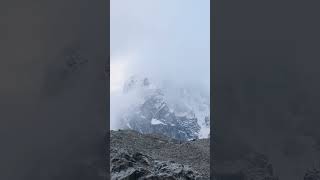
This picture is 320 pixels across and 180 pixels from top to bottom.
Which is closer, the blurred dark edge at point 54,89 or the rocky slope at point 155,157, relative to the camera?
the blurred dark edge at point 54,89

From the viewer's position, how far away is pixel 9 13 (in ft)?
9.00

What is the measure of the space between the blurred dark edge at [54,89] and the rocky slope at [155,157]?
14.9 ft

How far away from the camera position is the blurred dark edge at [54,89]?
9.11ft

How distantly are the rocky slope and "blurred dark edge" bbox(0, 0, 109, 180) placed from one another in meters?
4.54

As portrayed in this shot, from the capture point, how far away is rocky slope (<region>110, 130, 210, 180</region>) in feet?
25.5

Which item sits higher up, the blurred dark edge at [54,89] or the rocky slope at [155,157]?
the blurred dark edge at [54,89]
